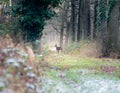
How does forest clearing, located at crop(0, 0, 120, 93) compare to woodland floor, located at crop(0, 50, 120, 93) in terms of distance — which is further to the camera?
forest clearing, located at crop(0, 0, 120, 93)

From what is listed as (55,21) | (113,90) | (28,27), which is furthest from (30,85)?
(55,21)

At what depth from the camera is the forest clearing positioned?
7.68 m

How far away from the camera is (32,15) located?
23797 millimetres

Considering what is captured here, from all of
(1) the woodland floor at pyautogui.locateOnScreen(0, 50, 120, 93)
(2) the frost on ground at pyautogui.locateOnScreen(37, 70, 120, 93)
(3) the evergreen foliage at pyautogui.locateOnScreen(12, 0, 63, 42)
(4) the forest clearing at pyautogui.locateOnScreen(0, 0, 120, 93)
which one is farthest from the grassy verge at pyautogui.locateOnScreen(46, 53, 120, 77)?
(3) the evergreen foliage at pyautogui.locateOnScreen(12, 0, 63, 42)

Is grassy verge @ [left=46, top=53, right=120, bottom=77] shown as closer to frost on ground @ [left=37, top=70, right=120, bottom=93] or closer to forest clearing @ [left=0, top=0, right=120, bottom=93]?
forest clearing @ [left=0, top=0, right=120, bottom=93]

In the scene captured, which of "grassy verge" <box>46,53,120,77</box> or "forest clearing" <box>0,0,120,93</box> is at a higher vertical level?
"forest clearing" <box>0,0,120,93</box>

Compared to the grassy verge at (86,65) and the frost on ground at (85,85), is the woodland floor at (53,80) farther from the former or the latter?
the grassy verge at (86,65)

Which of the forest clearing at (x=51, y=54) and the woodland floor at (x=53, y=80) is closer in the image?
the woodland floor at (x=53, y=80)

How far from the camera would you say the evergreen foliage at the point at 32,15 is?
23.7m

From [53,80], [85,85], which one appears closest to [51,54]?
[53,80]

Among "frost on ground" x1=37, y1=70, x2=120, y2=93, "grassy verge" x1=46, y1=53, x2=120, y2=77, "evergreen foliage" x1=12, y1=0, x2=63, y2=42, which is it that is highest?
"evergreen foliage" x1=12, y1=0, x2=63, y2=42

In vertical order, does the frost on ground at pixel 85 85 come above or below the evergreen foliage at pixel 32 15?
below

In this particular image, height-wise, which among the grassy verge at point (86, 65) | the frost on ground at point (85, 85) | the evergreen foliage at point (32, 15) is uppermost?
the evergreen foliage at point (32, 15)

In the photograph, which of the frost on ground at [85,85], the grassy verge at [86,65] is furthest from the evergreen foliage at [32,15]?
the frost on ground at [85,85]
